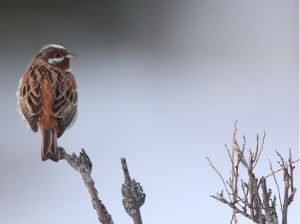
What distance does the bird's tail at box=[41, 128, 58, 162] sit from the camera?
1156 mm

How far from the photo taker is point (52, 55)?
1721 mm

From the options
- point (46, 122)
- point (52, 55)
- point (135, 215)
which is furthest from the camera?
point (52, 55)

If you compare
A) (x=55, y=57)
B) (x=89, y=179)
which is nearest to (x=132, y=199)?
(x=89, y=179)

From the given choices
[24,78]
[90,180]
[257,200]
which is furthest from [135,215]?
[24,78]

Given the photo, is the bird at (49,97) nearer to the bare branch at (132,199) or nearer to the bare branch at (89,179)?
the bare branch at (89,179)

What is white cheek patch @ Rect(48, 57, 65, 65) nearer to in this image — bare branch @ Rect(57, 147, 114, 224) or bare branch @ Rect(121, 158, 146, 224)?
bare branch @ Rect(57, 147, 114, 224)

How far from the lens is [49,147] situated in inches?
Answer: 46.7

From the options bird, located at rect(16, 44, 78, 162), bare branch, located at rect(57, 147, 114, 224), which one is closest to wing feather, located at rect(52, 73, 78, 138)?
bird, located at rect(16, 44, 78, 162)

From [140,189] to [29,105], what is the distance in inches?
30.8

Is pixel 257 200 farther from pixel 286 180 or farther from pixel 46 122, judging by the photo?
pixel 46 122

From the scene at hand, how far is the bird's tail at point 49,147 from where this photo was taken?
3.79 feet

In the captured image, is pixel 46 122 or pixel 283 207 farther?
pixel 46 122

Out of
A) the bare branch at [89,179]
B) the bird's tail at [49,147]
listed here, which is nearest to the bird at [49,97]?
Result: the bird's tail at [49,147]

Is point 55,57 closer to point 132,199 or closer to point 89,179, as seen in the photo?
→ point 89,179
